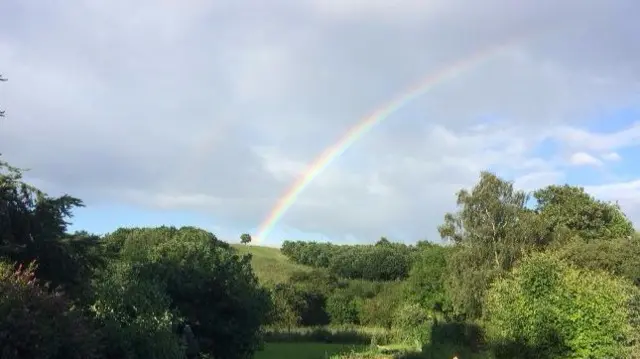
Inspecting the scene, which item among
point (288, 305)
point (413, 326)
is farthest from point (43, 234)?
point (288, 305)

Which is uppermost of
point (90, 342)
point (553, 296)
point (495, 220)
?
point (495, 220)

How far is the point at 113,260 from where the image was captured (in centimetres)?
2342

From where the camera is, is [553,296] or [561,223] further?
[561,223]

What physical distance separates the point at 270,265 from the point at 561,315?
242ft

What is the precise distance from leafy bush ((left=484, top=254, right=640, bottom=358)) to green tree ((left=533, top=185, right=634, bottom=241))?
41.7m

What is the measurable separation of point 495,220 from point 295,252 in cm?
6250

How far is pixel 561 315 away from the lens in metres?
25.8

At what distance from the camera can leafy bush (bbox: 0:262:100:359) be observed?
30.5ft

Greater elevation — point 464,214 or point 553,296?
point 464,214

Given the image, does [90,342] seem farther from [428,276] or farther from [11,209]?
[428,276]

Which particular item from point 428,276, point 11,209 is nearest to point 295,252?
point 428,276

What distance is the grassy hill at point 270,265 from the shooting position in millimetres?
87188

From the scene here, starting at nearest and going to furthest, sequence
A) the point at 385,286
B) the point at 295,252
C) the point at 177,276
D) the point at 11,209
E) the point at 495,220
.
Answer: the point at 11,209, the point at 177,276, the point at 495,220, the point at 385,286, the point at 295,252

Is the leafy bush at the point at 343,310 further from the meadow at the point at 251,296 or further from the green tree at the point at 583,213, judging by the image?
the green tree at the point at 583,213
